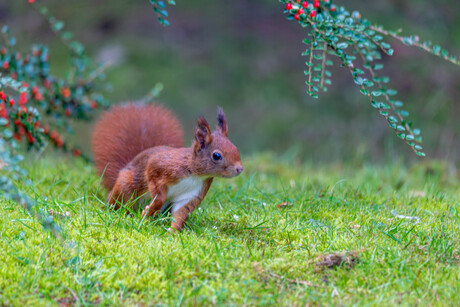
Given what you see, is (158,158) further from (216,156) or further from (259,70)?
(259,70)

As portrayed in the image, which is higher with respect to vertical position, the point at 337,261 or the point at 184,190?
the point at 184,190

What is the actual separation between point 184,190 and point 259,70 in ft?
22.8

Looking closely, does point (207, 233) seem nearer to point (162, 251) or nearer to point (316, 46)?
point (162, 251)

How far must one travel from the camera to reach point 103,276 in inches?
102

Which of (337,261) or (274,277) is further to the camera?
(337,261)

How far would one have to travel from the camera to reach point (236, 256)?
9.32ft

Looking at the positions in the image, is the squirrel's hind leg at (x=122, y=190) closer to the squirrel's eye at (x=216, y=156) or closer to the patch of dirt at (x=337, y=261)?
the squirrel's eye at (x=216, y=156)

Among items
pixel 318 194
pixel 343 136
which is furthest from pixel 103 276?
pixel 343 136

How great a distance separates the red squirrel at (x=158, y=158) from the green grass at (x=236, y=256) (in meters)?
0.16

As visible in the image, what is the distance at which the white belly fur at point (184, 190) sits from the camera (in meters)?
3.35

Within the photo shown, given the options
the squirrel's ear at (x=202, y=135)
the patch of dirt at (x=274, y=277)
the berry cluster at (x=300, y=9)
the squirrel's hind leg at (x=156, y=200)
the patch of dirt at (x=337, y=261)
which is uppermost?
the berry cluster at (x=300, y=9)

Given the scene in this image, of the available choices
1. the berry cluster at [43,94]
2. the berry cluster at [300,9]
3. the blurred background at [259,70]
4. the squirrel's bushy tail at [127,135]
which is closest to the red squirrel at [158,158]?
the squirrel's bushy tail at [127,135]

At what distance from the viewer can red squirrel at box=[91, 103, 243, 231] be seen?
3299mm

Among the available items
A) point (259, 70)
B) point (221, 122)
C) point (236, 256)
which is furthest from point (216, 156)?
point (259, 70)
